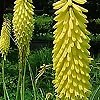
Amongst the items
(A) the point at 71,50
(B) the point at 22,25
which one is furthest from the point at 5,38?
(A) the point at 71,50

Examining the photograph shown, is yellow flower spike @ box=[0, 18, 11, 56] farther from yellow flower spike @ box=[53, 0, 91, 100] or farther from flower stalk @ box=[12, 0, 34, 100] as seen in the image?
yellow flower spike @ box=[53, 0, 91, 100]

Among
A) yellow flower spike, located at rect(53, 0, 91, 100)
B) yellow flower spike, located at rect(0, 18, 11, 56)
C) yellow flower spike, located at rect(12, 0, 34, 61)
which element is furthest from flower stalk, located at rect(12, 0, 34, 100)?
yellow flower spike, located at rect(53, 0, 91, 100)

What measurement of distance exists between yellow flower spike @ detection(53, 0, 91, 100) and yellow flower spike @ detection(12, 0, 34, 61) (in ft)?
2.80

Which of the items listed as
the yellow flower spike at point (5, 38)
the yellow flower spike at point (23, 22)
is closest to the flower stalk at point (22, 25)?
the yellow flower spike at point (23, 22)

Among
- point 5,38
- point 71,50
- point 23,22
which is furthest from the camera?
point 5,38

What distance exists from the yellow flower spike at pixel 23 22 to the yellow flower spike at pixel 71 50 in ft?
2.80

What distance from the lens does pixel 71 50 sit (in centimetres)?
197

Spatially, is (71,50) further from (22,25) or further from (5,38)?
(5,38)

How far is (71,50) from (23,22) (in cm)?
95

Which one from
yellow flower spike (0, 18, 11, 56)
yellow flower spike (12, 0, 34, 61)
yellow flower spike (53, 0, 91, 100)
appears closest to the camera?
yellow flower spike (53, 0, 91, 100)

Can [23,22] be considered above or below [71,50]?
above

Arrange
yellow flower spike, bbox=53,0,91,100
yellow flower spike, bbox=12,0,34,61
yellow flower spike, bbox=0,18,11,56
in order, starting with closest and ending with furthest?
yellow flower spike, bbox=53,0,91,100, yellow flower spike, bbox=12,0,34,61, yellow flower spike, bbox=0,18,11,56

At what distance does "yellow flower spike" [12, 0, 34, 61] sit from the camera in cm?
285

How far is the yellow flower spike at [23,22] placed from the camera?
2850 mm
